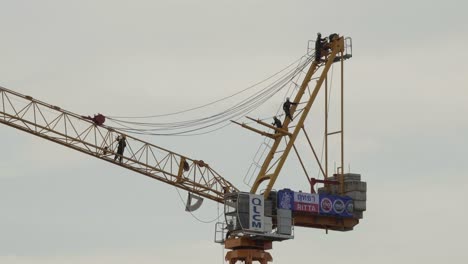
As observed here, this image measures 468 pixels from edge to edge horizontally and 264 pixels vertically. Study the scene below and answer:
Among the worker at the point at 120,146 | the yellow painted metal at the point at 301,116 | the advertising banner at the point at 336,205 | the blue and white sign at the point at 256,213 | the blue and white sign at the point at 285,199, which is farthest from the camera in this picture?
the yellow painted metal at the point at 301,116

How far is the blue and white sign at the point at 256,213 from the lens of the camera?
118 metres

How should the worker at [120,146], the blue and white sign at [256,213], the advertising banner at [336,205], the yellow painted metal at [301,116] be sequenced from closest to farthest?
the blue and white sign at [256,213]
the worker at [120,146]
the advertising banner at [336,205]
the yellow painted metal at [301,116]

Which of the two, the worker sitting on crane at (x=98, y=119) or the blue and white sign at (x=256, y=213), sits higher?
the worker sitting on crane at (x=98, y=119)

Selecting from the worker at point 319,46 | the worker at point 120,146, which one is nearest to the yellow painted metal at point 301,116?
the worker at point 319,46

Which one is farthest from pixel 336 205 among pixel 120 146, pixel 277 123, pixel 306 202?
pixel 120 146

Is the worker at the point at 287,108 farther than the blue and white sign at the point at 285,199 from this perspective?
Yes

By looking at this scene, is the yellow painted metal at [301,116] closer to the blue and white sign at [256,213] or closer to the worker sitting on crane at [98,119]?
the blue and white sign at [256,213]

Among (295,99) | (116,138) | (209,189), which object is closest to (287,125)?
(295,99)

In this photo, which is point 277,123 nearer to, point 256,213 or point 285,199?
point 285,199

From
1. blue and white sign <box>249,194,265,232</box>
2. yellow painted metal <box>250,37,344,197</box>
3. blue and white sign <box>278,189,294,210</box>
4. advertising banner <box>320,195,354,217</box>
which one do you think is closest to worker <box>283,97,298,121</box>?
yellow painted metal <box>250,37,344,197</box>

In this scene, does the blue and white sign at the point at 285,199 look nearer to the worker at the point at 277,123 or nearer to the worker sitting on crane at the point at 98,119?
the worker at the point at 277,123

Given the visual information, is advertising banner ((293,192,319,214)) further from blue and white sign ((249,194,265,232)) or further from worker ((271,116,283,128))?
worker ((271,116,283,128))

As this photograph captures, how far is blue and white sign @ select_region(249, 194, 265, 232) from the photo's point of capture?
117625 millimetres

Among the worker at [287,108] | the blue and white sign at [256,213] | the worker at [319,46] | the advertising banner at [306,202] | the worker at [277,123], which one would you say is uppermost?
the worker at [319,46]
